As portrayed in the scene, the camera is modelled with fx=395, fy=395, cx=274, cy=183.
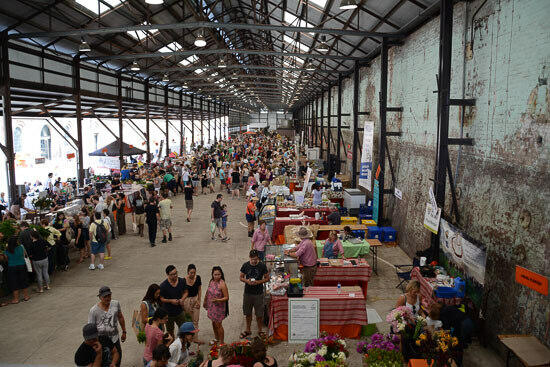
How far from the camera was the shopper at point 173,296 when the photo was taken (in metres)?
5.54

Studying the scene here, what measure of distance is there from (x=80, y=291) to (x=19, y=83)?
8.65 m

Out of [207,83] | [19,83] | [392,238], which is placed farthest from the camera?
[207,83]

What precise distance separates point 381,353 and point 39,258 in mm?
7036

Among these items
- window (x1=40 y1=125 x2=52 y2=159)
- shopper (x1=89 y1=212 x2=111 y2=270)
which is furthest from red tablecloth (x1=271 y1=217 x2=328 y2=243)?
window (x1=40 y1=125 x2=52 y2=159)

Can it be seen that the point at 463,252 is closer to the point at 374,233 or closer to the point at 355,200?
the point at 374,233

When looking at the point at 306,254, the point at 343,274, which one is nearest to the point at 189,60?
the point at 306,254

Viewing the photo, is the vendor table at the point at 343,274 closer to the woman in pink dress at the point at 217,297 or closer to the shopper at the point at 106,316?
the woman in pink dress at the point at 217,297

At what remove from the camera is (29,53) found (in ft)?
45.6

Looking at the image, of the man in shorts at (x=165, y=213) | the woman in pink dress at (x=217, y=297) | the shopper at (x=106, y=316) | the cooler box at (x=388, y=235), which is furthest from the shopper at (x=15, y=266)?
the cooler box at (x=388, y=235)

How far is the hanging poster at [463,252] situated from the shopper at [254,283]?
3361 mm

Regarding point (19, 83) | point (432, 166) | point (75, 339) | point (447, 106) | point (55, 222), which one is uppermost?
point (19, 83)

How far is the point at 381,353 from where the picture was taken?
15.3 feet

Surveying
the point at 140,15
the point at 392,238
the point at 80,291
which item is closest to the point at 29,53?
the point at 140,15

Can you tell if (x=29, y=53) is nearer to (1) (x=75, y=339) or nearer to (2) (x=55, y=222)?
(2) (x=55, y=222)
